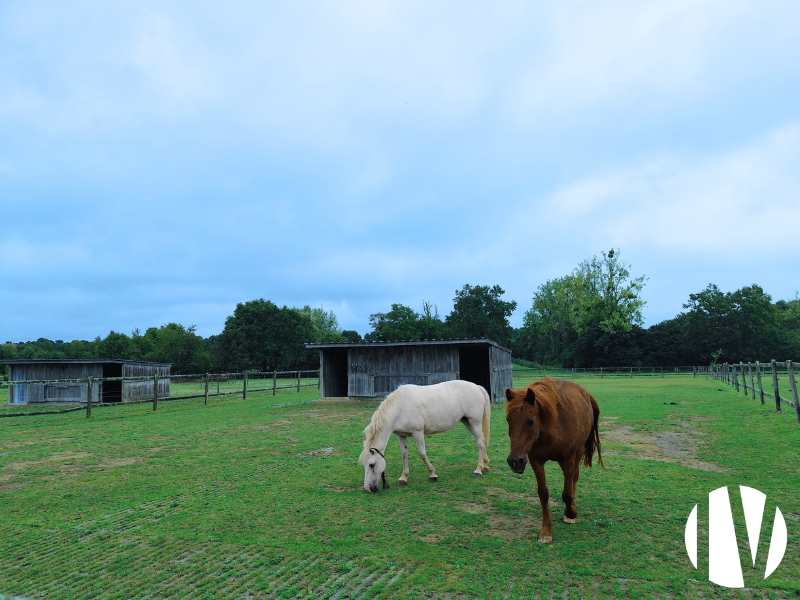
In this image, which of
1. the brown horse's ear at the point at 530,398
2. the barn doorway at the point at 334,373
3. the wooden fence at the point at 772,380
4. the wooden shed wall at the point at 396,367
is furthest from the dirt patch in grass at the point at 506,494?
the barn doorway at the point at 334,373

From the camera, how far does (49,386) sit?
995 inches

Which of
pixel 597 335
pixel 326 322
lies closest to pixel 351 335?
pixel 326 322

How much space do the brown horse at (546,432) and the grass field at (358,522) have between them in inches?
17.1

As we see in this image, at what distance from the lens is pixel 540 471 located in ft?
15.1

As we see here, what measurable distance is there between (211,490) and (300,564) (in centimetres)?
334

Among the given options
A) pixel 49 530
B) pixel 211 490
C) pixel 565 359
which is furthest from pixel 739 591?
pixel 565 359

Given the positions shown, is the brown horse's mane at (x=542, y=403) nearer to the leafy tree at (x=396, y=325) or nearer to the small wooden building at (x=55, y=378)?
the small wooden building at (x=55, y=378)

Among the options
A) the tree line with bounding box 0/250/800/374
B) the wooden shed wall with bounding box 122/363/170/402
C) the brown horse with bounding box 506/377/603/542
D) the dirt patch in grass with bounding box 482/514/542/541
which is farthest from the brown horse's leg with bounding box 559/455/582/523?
the tree line with bounding box 0/250/800/374

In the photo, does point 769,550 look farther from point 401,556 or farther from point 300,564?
point 300,564

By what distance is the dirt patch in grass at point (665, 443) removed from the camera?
26.2 ft

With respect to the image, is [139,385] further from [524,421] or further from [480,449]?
[524,421]

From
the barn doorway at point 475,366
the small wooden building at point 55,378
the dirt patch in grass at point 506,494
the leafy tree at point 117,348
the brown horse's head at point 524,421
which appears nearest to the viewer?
the brown horse's head at point 524,421

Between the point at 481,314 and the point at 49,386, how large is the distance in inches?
2469

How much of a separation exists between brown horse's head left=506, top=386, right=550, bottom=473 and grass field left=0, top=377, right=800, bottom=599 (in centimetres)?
98
